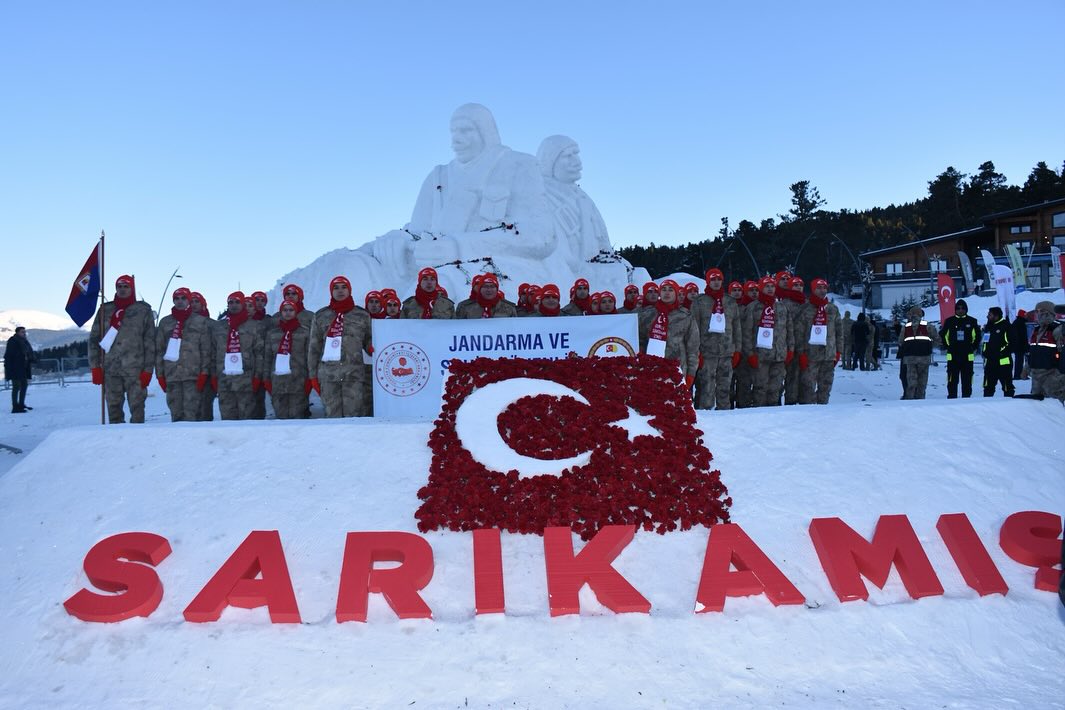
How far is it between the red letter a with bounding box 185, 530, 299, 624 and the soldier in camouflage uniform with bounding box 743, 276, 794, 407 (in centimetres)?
613

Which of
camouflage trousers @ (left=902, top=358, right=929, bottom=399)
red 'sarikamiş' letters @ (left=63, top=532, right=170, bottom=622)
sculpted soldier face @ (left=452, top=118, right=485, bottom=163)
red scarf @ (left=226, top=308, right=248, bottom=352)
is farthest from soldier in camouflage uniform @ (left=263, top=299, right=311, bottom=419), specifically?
camouflage trousers @ (left=902, top=358, right=929, bottom=399)

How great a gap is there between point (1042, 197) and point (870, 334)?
49.1 metres

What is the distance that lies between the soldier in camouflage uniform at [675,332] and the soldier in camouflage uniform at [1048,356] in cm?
377

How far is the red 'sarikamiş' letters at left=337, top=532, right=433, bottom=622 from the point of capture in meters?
3.87

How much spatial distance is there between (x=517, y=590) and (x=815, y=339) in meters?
6.04

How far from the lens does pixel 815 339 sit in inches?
349

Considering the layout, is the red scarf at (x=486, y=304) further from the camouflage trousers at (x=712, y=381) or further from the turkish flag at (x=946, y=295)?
the turkish flag at (x=946, y=295)

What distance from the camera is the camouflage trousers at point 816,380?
9000 mm

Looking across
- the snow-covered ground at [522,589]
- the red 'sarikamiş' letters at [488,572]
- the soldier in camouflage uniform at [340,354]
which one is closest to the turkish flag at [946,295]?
the snow-covered ground at [522,589]

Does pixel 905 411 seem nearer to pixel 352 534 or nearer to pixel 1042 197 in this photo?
pixel 352 534

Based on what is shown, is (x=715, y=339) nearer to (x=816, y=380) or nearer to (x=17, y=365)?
(x=816, y=380)

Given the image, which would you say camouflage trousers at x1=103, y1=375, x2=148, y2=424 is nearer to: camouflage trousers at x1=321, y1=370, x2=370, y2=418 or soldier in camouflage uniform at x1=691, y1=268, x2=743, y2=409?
camouflage trousers at x1=321, y1=370, x2=370, y2=418

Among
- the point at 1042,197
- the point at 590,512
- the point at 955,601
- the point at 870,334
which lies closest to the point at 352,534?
the point at 590,512

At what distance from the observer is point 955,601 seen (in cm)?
408
